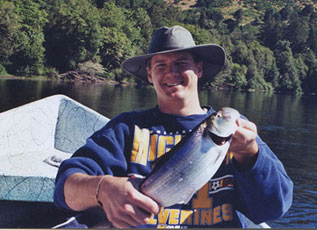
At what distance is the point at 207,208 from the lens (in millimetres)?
2023

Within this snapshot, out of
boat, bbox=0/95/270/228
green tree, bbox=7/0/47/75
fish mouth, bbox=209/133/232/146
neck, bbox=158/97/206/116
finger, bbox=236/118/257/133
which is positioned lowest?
boat, bbox=0/95/270/228

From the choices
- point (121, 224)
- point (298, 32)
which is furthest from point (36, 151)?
point (298, 32)

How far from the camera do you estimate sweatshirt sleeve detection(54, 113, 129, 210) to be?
6.32 ft

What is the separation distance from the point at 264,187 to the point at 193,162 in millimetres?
491

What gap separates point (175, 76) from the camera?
213cm

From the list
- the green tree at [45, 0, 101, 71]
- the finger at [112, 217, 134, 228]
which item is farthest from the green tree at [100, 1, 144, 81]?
the finger at [112, 217, 134, 228]

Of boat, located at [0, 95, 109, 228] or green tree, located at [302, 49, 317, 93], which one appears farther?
green tree, located at [302, 49, 317, 93]

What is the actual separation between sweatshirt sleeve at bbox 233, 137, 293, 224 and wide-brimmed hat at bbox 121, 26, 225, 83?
0.68 metres

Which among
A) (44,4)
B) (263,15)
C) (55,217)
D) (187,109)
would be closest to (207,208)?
(187,109)

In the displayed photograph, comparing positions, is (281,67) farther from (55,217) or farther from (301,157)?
(55,217)

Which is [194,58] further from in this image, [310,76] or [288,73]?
[310,76]

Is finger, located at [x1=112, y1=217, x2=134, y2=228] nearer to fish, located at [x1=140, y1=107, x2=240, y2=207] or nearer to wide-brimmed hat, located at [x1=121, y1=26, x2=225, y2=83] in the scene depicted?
fish, located at [x1=140, y1=107, x2=240, y2=207]

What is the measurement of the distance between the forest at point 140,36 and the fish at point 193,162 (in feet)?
130

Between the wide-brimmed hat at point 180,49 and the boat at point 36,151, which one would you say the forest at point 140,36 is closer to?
the boat at point 36,151
